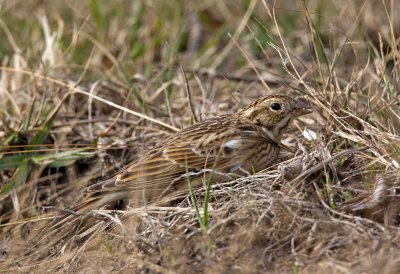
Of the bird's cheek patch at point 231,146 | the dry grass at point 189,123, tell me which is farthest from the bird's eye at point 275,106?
the bird's cheek patch at point 231,146

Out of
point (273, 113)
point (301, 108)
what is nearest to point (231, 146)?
point (273, 113)

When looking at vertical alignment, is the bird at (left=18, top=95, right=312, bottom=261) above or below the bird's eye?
below

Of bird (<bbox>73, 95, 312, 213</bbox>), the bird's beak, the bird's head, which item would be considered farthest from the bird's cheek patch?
the bird's beak

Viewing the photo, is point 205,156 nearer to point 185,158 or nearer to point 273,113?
point 185,158

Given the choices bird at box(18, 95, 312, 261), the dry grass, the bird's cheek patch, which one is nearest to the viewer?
the dry grass

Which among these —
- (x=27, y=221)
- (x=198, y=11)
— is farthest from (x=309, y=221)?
(x=198, y=11)

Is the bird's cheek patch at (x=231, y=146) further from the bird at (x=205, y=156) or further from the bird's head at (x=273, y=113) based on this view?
the bird's head at (x=273, y=113)

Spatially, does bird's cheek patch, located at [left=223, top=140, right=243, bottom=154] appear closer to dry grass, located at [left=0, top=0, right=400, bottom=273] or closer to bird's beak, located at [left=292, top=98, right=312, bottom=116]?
dry grass, located at [left=0, top=0, right=400, bottom=273]
